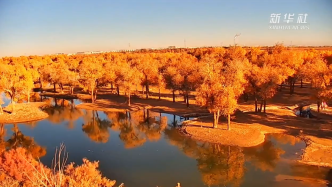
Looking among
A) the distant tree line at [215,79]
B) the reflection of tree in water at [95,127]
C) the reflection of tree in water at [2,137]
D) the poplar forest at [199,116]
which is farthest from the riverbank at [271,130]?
the reflection of tree in water at [2,137]

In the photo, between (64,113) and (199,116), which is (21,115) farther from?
(199,116)

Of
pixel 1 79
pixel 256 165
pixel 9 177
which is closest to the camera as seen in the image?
pixel 9 177

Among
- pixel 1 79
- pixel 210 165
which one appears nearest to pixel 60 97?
pixel 1 79

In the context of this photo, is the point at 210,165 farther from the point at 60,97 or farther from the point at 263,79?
the point at 60,97

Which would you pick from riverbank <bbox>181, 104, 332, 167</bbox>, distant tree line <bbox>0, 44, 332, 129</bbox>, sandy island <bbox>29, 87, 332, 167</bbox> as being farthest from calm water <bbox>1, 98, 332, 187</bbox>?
distant tree line <bbox>0, 44, 332, 129</bbox>

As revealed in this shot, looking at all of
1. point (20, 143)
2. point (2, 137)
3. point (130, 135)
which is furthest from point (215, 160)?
point (2, 137)

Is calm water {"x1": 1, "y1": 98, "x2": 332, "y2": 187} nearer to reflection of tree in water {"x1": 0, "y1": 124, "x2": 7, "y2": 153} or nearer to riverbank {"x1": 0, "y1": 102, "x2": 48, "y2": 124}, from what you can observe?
reflection of tree in water {"x1": 0, "y1": 124, "x2": 7, "y2": 153}

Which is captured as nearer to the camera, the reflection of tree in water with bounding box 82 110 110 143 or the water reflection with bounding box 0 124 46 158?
the water reflection with bounding box 0 124 46 158
